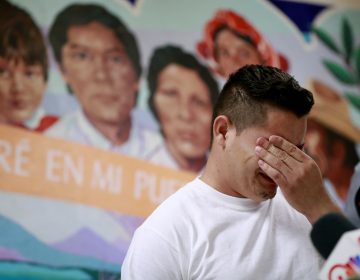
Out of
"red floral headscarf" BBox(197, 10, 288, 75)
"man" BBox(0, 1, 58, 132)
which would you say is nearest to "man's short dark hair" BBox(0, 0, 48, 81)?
"man" BBox(0, 1, 58, 132)

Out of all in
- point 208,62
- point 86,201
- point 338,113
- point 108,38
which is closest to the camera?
point 86,201

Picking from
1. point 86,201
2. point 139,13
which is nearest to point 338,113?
point 139,13

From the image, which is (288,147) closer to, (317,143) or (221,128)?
(221,128)

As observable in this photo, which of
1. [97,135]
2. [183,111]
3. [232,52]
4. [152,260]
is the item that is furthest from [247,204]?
[232,52]

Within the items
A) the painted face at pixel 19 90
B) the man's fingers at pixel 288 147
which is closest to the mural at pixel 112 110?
the painted face at pixel 19 90

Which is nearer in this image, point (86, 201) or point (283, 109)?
point (283, 109)

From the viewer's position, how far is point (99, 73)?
7.22ft

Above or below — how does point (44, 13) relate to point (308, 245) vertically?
above

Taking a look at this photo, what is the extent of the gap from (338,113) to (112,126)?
982 millimetres

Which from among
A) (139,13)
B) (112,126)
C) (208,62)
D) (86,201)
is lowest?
(86,201)

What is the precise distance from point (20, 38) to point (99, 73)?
283 millimetres

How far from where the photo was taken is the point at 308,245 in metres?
1.22

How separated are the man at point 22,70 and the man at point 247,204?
0.95 metres

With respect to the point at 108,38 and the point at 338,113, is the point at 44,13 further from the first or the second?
the point at 338,113
